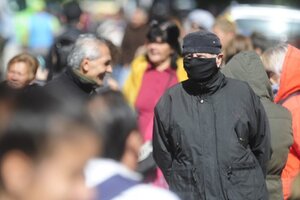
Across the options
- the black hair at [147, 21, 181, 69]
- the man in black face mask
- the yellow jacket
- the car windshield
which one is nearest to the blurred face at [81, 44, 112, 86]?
the man in black face mask

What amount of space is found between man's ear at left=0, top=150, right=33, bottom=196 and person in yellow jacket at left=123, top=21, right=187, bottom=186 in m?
7.04

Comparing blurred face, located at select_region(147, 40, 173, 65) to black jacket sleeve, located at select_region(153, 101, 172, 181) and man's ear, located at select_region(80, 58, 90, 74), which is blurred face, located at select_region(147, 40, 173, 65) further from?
black jacket sleeve, located at select_region(153, 101, 172, 181)

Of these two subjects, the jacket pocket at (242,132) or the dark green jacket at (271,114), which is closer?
the jacket pocket at (242,132)

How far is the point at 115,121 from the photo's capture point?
12.5 ft

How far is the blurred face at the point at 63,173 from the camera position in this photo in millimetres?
2475

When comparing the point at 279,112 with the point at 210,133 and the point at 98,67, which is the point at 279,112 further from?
the point at 98,67

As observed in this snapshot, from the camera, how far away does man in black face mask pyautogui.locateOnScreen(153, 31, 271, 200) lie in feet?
21.1

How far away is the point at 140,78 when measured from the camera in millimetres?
9977

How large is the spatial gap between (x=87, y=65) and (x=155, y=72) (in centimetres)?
230

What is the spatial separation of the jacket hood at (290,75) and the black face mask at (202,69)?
39.4 inches

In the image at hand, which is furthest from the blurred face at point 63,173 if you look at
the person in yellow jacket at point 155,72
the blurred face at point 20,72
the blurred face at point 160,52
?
the blurred face at point 160,52

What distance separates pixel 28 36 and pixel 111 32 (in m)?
2.55

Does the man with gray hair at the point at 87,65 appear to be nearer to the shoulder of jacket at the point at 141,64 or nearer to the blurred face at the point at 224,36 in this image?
the shoulder of jacket at the point at 141,64

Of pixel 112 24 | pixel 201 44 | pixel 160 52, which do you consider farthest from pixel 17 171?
pixel 112 24
